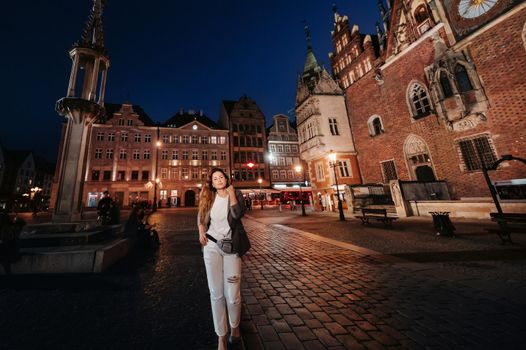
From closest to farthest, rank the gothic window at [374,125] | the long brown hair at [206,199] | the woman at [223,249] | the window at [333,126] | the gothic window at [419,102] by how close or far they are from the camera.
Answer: the woman at [223,249]
the long brown hair at [206,199]
the gothic window at [419,102]
the gothic window at [374,125]
the window at [333,126]

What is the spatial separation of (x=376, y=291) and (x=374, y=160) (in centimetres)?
1883

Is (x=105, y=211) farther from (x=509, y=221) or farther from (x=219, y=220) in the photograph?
(x=509, y=221)

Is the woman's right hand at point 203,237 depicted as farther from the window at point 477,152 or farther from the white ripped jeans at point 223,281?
the window at point 477,152

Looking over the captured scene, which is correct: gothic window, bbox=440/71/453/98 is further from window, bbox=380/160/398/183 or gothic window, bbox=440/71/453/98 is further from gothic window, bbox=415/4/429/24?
window, bbox=380/160/398/183

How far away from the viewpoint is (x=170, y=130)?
37.9 m

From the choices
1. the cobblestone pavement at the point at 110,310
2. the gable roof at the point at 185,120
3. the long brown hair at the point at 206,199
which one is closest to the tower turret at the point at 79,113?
the cobblestone pavement at the point at 110,310

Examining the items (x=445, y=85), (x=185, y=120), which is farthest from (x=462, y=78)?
(x=185, y=120)

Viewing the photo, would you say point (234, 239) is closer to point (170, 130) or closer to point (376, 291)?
point (376, 291)

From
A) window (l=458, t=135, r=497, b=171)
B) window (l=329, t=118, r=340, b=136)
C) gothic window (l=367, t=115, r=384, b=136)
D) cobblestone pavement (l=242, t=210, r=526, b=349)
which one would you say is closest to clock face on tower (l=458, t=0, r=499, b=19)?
window (l=458, t=135, r=497, b=171)

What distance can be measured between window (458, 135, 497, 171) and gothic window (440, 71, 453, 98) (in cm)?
337

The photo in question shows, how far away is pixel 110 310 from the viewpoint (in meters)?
3.10

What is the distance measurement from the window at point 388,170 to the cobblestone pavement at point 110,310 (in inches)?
751

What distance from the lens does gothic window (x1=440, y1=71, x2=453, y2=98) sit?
13.9 meters

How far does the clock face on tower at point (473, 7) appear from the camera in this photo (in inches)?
503
